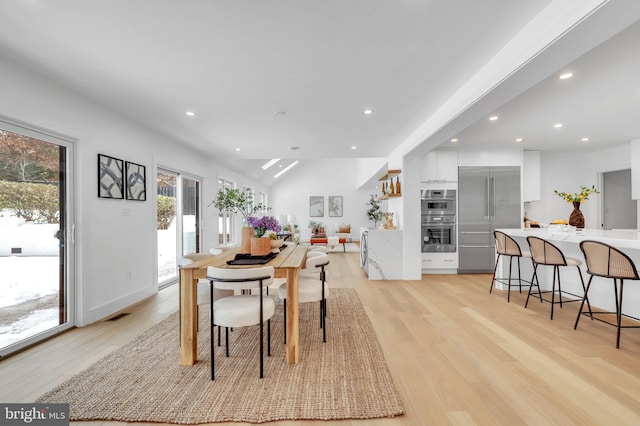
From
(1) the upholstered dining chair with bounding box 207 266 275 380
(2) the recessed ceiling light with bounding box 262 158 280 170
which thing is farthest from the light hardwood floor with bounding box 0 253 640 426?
(2) the recessed ceiling light with bounding box 262 158 280 170

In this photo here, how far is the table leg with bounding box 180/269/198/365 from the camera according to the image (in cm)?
233

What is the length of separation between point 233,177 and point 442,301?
20.3 ft

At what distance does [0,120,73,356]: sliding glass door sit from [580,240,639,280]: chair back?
5109 millimetres

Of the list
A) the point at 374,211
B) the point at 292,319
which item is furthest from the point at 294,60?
the point at 374,211

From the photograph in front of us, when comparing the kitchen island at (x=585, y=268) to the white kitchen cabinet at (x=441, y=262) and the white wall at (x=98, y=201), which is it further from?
the white wall at (x=98, y=201)

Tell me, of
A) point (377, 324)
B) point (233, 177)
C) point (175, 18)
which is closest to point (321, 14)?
point (175, 18)

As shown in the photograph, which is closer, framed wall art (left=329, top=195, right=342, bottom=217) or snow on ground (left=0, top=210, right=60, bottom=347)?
snow on ground (left=0, top=210, right=60, bottom=347)

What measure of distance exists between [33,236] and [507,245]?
536 centimetres

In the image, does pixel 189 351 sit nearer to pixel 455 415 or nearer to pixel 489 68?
pixel 455 415

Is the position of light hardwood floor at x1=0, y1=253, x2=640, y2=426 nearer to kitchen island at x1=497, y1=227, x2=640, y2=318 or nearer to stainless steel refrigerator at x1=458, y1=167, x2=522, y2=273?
kitchen island at x1=497, y1=227, x2=640, y2=318

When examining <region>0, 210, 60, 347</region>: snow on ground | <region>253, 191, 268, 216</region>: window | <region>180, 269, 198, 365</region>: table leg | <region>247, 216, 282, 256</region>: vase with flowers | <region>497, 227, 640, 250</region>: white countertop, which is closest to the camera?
<region>180, 269, 198, 365</region>: table leg

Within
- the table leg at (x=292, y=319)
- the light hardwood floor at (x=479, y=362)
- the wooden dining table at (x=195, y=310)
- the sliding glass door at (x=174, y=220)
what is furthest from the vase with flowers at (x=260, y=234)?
the sliding glass door at (x=174, y=220)

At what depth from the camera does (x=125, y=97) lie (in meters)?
3.15

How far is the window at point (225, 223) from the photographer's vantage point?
289 inches
